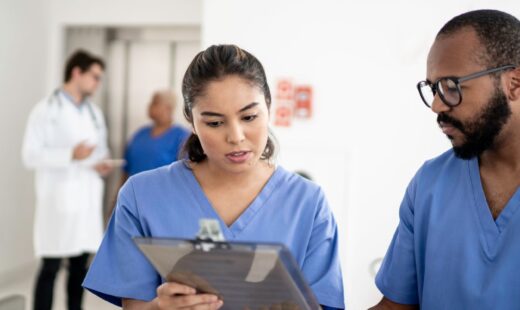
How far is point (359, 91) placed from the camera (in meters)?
3.38

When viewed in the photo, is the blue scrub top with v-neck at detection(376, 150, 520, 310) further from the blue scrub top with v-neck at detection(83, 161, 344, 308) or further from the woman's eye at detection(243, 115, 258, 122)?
the woman's eye at detection(243, 115, 258, 122)

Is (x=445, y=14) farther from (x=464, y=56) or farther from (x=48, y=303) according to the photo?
(x=48, y=303)

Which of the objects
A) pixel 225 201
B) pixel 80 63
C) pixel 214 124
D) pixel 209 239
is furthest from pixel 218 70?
pixel 80 63

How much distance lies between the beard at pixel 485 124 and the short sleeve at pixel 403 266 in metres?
0.20

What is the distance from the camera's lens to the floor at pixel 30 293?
12.1 feet

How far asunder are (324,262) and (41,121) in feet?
7.42

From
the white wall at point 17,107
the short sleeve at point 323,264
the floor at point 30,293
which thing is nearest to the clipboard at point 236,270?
the short sleeve at point 323,264

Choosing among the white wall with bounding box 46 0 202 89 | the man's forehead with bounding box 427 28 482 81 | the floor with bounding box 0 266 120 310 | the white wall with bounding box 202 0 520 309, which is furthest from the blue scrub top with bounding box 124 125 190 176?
the man's forehead with bounding box 427 28 482 81

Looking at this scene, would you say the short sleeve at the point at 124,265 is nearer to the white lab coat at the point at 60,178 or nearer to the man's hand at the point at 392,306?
the man's hand at the point at 392,306

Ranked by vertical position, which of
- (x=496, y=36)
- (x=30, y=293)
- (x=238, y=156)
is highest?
(x=496, y=36)

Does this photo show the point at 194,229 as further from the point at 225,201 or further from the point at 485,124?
the point at 485,124

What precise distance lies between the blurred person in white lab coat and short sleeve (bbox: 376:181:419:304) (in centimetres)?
212

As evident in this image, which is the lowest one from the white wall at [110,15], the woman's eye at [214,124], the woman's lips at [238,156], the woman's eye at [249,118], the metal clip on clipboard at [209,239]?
the metal clip on clipboard at [209,239]

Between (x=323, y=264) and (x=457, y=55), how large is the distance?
19.6 inches
